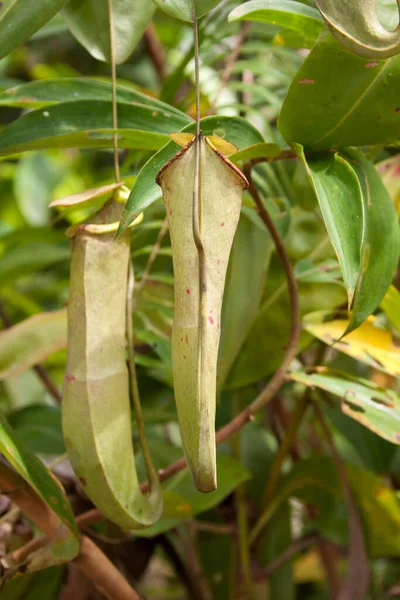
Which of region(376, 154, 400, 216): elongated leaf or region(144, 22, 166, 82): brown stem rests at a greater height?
region(144, 22, 166, 82): brown stem

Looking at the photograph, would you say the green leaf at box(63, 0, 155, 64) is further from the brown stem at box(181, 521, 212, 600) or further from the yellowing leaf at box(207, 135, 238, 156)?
the brown stem at box(181, 521, 212, 600)

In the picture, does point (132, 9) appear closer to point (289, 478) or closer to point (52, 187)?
point (289, 478)

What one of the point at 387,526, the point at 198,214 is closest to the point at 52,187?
the point at 387,526

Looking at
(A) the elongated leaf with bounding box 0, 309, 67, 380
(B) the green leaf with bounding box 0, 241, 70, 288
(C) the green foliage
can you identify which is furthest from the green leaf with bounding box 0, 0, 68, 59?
(B) the green leaf with bounding box 0, 241, 70, 288

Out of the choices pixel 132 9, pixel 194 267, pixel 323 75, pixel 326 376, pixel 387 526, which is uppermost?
pixel 132 9

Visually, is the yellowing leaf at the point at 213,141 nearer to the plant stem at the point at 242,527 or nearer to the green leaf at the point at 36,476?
the green leaf at the point at 36,476

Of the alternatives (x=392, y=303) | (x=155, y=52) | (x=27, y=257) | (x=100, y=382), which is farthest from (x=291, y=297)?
(x=155, y=52)

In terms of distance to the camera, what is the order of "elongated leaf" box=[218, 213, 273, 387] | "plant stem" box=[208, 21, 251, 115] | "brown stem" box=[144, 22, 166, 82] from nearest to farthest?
"elongated leaf" box=[218, 213, 273, 387] < "plant stem" box=[208, 21, 251, 115] < "brown stem" box=[144, 22, 166, 82]
